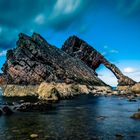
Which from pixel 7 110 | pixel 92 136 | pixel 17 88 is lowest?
pixel 92 136

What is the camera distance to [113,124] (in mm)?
50500

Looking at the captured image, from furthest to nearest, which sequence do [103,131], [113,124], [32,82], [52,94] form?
[32,82] < [52,94] < [113,124] < [103,131]

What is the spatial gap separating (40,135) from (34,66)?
15992cm

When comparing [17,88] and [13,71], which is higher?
[13,71]

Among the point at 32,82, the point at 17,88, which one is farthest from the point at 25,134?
the point at 32,82

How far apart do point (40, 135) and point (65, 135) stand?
10.9 ft

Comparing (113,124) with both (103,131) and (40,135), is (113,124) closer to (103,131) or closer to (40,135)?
(103,131)

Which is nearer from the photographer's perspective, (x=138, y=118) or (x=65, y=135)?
(x=65, y=135)

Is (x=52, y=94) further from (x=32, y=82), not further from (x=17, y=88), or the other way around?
(x=32, y=82)

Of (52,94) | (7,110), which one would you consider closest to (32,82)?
(52,94)

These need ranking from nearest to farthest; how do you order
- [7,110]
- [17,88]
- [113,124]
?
[113,124] < [7,110] < [17,88]

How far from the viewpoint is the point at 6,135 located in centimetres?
4153

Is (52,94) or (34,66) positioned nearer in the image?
(52,94)

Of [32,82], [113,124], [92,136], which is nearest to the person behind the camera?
[92,136]
